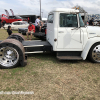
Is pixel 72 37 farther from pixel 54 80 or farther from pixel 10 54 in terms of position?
pixel 10 54

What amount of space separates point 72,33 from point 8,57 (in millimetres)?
2428

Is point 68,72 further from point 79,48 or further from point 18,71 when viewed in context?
point 18,71

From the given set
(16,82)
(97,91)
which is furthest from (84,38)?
(16,82)

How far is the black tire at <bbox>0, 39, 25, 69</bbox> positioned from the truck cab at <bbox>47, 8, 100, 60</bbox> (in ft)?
4.31

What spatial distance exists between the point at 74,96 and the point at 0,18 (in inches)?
1177

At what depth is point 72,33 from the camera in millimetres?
4391

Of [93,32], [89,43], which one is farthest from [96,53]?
[93,32]

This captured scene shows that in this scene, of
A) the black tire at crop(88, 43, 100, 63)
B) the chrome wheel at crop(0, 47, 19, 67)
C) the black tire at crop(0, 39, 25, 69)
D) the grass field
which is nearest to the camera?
the grass field

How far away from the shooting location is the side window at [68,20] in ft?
14.3

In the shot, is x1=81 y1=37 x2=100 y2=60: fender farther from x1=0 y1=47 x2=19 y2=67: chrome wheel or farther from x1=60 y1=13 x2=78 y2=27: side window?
x1=0 y1=47 x2=19 y2=67: chrome wheel

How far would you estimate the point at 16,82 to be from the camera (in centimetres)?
318

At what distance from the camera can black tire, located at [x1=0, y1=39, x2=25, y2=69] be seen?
388 centimetres

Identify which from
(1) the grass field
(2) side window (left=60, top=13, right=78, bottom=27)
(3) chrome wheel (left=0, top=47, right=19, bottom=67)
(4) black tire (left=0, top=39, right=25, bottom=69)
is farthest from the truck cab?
(3) chrome wheel (left=0, top=47, right=19, bottom=67)

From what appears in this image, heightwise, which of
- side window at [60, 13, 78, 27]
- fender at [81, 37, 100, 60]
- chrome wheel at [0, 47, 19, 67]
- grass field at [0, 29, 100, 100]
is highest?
side window at [60, 13, 78, 27]
